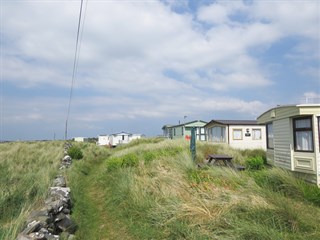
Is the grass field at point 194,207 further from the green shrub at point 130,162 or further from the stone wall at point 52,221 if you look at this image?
the green shrub at point 130,162

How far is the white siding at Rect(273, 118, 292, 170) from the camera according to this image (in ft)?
37.6

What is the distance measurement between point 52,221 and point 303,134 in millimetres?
9224

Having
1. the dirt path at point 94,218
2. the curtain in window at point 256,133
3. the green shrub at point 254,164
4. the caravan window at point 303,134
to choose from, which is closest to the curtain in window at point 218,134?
the curtain in window at point 256,133

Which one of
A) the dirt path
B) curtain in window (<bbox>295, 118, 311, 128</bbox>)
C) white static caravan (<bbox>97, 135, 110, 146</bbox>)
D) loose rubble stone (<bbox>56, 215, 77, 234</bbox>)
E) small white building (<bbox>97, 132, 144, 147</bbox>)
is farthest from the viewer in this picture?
white static caravan (<bbox>97, 135, 110, 146</bbox>)

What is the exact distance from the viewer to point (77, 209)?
8.06 metres

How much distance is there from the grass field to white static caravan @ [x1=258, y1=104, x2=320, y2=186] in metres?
2.71

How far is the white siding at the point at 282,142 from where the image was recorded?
1147 cm

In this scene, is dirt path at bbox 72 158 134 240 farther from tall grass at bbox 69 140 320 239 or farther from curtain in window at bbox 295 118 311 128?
curtain in window at bbox 295 118 311 128

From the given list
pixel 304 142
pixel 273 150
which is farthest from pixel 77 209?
pixel 273 150

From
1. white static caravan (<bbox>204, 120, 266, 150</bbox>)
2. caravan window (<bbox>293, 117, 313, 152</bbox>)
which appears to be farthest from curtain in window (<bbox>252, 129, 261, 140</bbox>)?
caravan window (<bbox>293, 117, 313, 152</bbox>)

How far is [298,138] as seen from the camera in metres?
11.0

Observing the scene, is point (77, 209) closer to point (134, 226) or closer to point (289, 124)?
point (134, 226)

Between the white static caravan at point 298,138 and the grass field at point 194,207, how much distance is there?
2.71 meters

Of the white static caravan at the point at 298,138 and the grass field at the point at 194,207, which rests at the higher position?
the white static caravan at the point at 298,138
